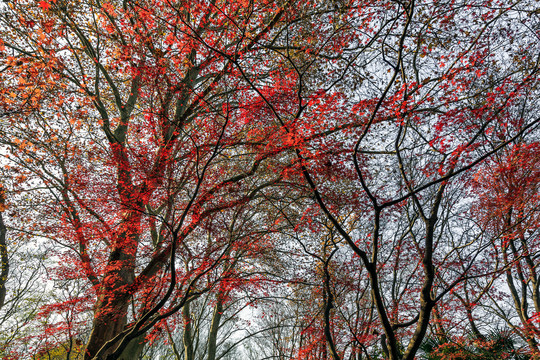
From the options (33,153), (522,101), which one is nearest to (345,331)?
(522,101)

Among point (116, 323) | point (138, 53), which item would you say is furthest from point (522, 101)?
point (116, 323)

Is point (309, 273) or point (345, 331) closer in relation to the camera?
point (309, 273)

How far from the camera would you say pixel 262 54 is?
8500mm

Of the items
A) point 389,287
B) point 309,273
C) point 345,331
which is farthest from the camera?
point 389,287

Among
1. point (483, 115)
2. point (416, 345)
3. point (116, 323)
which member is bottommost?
point (416, 345)

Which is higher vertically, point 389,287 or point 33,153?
point 33,153

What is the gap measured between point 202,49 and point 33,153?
5718 mm

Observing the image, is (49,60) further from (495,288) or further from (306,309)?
(495,288)

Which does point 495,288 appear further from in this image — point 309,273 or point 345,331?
point 309,273

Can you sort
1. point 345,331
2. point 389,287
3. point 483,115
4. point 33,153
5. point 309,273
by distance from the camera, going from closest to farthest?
point 483,115
point 33,153
point 309,273
point 345,331
point 389,287

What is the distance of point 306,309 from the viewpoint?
11477 millimetres

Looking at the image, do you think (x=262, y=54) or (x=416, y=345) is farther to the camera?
(x=262, y=54)

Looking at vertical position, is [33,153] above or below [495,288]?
above

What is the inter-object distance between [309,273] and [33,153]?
31.4 feet
